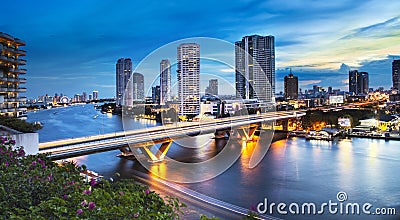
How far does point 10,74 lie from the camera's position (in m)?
8.60

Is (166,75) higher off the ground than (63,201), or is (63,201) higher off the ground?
(166,75)

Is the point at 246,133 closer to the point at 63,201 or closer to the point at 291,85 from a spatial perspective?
the point at 63,201

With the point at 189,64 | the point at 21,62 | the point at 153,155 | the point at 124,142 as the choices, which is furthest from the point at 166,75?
the point at 189,64

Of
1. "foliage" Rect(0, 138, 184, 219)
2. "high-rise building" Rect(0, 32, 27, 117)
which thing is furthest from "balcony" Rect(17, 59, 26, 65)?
"foliage" Rect(0, 138, 184, 219)

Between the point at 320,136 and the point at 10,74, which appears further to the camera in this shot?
the point at 320,136

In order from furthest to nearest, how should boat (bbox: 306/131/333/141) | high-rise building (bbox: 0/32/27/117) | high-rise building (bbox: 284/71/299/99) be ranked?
high-rise building (bbox: 284/71/299/99) → boat (bbox: 306/131/333/141) → high-rise building (bbox: 0/32/27/117)

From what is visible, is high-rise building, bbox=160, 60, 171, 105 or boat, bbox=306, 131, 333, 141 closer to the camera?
high-rise building, bbox=160, 60, 171, 105

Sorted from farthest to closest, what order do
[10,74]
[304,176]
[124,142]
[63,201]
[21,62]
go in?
[21,62] → [10,74] → [124,142] → [304,176] → [63,201]

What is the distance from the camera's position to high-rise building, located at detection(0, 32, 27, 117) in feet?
26.8

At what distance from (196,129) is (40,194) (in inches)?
311

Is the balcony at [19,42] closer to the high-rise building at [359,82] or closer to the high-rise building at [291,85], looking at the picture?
the high-rise building at [291,85]

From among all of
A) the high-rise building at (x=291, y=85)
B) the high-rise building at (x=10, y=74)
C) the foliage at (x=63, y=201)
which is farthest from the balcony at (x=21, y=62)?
the high-rise building at (x=291, y=85)

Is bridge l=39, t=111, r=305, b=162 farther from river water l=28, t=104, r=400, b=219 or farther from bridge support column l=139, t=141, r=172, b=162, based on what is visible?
river water l=28, t=104, r=400, b=219

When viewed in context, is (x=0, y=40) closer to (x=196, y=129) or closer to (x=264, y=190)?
(x=196, y=129)
